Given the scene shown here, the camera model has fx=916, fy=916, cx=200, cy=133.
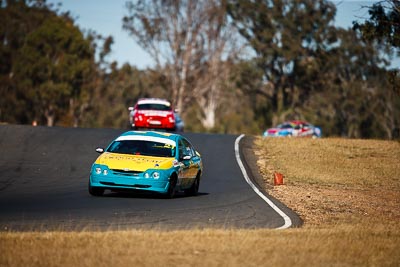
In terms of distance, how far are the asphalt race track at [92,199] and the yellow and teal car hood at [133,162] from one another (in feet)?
2.16

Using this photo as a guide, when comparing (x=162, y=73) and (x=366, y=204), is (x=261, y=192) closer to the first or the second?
(x=366, y=204)

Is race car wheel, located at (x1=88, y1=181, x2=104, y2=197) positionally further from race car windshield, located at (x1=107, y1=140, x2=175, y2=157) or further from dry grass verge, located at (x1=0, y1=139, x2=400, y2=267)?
dry grass verge, located at (x1=0, y1=139, x2=400, y2=267)

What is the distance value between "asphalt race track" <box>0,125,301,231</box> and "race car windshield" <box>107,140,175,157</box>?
0.93 metres

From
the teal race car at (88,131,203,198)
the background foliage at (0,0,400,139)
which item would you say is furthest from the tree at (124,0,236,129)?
the teal race car at (88,131,203,198)

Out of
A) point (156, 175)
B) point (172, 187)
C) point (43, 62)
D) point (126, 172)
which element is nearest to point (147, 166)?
point (156, 175)

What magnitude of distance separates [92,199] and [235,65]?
65.2 m

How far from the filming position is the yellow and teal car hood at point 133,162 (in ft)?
61.1

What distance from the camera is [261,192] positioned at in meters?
21.7

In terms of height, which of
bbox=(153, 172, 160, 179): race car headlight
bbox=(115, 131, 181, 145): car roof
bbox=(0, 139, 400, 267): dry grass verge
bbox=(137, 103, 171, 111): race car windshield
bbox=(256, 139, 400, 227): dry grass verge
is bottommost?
bbox=(256, 139, 400, 227): dry grass verge

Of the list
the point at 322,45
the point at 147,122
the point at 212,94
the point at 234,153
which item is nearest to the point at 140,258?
the point at 234,153

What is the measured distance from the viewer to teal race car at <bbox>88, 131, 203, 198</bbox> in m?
18.5

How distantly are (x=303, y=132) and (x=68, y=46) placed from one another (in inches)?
1181

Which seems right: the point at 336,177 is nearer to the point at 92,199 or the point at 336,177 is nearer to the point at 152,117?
the point at 92,199

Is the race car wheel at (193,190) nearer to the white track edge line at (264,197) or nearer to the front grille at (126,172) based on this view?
the white track edge line at (264,197)
